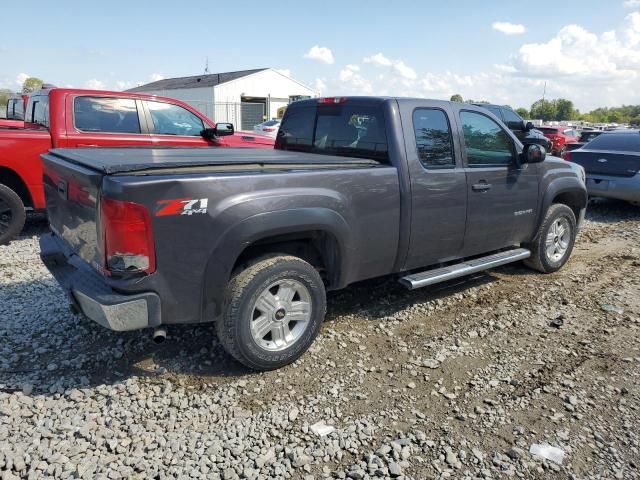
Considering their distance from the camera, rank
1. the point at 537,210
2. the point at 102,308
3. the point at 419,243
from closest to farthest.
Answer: the point at 102,308, the point at 419,243, the point at 537,210

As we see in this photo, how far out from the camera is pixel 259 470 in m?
2.53

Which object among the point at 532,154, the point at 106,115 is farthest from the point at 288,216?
the point at 106,115

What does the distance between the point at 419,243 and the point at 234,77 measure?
3468cm

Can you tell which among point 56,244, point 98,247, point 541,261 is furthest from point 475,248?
point 56,244

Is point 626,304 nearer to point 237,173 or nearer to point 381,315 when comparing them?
point 381,315

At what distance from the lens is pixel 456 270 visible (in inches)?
172

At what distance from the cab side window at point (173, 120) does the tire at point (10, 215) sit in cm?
198

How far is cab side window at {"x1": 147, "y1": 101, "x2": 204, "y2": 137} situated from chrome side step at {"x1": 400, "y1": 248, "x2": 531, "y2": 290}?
4545 mm

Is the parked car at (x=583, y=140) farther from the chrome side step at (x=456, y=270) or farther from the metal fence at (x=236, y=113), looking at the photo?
the metal fence at (x=236, y=113)

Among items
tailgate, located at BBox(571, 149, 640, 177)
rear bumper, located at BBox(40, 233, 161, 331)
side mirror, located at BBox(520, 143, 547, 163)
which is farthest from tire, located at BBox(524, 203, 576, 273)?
rear bumper, located at BBox(40, 233, 161, 331)

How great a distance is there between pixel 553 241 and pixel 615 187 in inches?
164

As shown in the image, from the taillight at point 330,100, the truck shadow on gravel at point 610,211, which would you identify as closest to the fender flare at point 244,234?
the taillight at point 330,100

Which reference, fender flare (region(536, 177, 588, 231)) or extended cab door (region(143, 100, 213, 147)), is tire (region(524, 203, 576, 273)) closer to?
fender flare (region(536, 177, 588, 231))

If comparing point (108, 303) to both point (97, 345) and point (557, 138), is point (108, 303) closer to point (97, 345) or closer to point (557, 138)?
point (97, 345)
